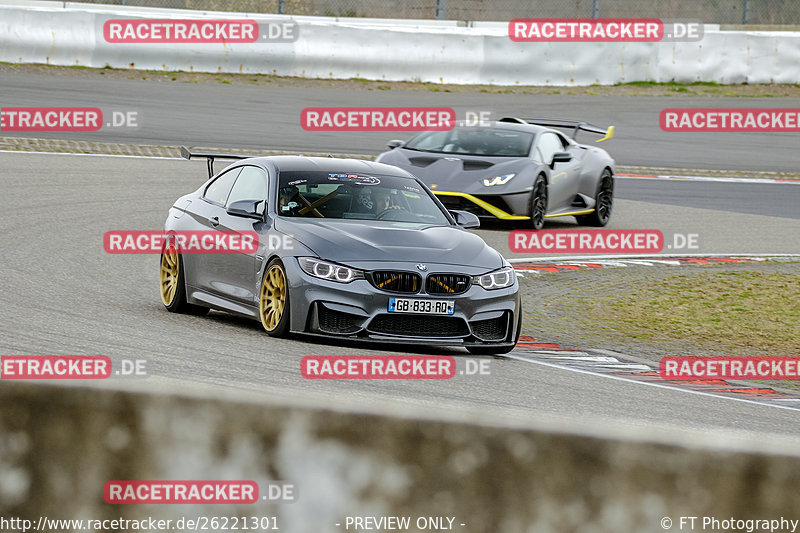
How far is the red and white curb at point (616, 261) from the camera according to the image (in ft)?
46.1

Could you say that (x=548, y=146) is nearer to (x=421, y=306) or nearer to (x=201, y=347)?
(x=421, y=306)

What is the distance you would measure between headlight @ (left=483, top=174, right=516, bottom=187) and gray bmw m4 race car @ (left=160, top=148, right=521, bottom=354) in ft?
18.6

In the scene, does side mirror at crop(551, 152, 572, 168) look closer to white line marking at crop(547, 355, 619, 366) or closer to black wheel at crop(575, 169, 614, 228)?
black wheel at crop(575, 169, 614, 228)

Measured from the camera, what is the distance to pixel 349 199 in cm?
968

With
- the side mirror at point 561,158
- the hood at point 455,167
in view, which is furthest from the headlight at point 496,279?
the side mirror at point 561,158

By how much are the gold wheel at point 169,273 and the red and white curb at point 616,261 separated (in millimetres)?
4553

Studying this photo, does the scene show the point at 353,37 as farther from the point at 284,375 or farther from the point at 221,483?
the point at 221,483

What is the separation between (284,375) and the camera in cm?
717

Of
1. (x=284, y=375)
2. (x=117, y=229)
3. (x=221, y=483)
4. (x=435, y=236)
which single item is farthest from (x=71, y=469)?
(x=117, y=229)

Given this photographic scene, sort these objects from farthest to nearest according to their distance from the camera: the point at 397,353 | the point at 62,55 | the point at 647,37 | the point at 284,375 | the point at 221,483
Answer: the point at 647,37 → the point at 62,55 → the point at 397,353 → the point at 284,375 → the point at 221,483

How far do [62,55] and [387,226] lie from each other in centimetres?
1742

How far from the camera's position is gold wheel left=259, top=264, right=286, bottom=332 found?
8695 mm

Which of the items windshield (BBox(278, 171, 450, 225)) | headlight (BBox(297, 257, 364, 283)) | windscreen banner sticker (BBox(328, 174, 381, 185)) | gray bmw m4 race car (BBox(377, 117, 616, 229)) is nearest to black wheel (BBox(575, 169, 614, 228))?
gray bmw m4 race car (BBox(377, 117, 616, 229))

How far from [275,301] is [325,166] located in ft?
5.27
